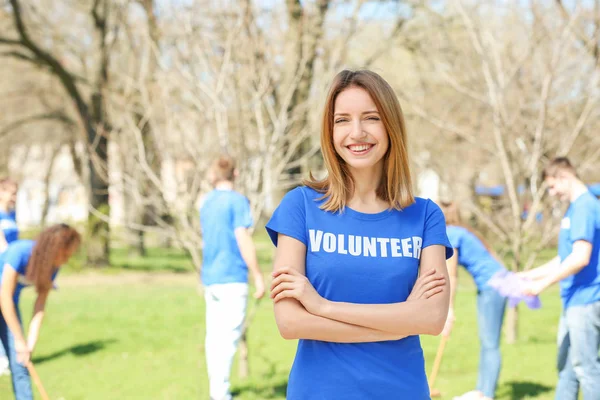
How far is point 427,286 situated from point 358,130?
55cm

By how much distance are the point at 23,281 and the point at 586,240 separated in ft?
13.5

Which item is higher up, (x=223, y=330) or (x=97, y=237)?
(x=223, y=330)

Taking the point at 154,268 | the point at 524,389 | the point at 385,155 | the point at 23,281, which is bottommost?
the point at 154,268

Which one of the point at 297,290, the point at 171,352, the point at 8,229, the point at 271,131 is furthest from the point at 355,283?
the point at 171,352

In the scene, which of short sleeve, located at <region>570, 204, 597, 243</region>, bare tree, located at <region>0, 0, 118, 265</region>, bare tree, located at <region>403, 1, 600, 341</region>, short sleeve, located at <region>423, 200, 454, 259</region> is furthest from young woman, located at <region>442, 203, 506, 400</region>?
bare tree, located at <region>0, 0, 118, 265</region>

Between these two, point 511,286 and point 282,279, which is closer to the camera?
point 282,279

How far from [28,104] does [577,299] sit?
86.5 ft

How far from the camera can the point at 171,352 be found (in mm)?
9141

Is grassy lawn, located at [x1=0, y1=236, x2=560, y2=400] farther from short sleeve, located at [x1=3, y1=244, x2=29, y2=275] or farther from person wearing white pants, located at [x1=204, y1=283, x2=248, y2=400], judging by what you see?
short sleeve, located at [x1=3, y1=244, x2=29, y2=275]

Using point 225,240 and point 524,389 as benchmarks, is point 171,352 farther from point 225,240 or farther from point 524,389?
point 524,389

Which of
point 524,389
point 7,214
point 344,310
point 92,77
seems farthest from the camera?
point 92,77

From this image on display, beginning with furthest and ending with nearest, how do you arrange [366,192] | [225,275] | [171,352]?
[171,352] < [225,275] < [366,192]

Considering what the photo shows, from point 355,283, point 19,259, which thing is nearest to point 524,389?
point 19,259

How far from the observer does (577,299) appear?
512cm
